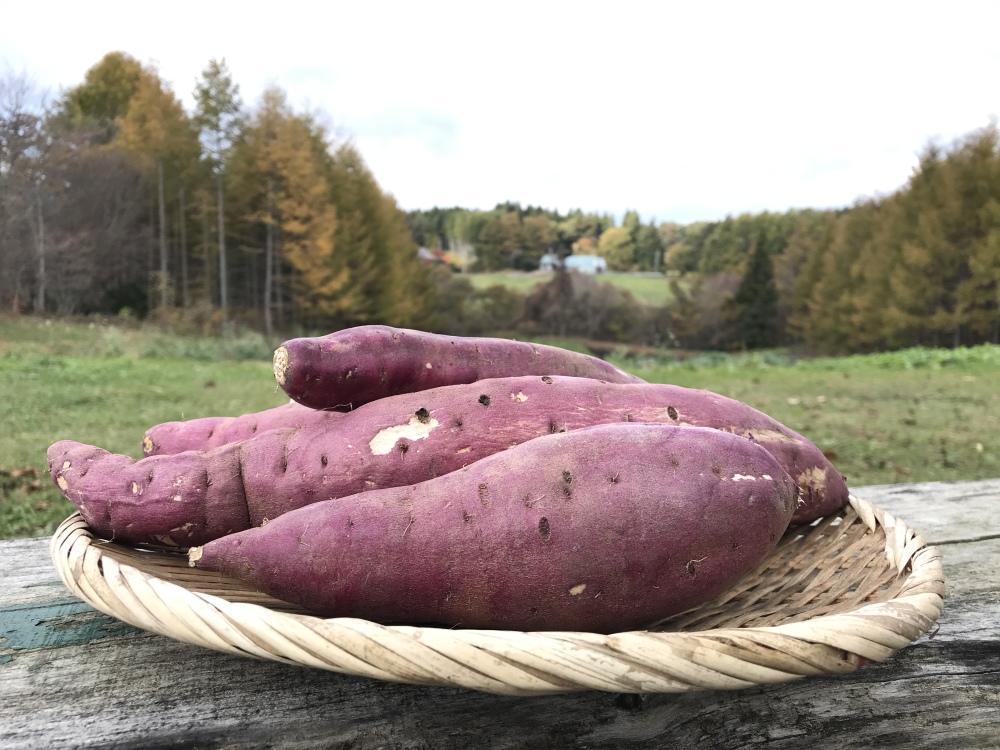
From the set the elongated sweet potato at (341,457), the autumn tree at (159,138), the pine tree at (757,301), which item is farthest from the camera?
the pine tree at (757,301)

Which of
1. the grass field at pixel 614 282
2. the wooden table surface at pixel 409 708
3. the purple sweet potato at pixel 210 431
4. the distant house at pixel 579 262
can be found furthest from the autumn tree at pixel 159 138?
the wooden table surface at pixel 409 708

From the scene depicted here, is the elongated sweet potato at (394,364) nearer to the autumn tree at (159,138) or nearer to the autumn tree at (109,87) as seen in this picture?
the autumn tree at (159,138)

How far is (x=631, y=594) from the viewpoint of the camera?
751 mm

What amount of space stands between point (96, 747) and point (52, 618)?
1.28 ft

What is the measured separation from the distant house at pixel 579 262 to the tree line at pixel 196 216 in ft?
42.5

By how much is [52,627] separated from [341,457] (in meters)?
0.47

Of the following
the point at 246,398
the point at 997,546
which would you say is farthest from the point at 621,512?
the point at 246,398

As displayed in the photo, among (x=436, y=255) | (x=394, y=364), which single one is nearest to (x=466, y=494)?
(x=394, y=364)

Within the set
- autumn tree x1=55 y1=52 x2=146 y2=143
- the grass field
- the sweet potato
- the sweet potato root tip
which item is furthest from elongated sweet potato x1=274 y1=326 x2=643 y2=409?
autumn tree x1=55 y1=52 x2=146 y2=143

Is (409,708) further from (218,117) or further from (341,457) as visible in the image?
(218,117)

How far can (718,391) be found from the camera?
582 cm

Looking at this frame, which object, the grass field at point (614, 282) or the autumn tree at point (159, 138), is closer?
the autumn tree at point (159, 138)

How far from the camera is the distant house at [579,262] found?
114ft

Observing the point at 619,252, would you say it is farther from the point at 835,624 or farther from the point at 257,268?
the point at 835,624
